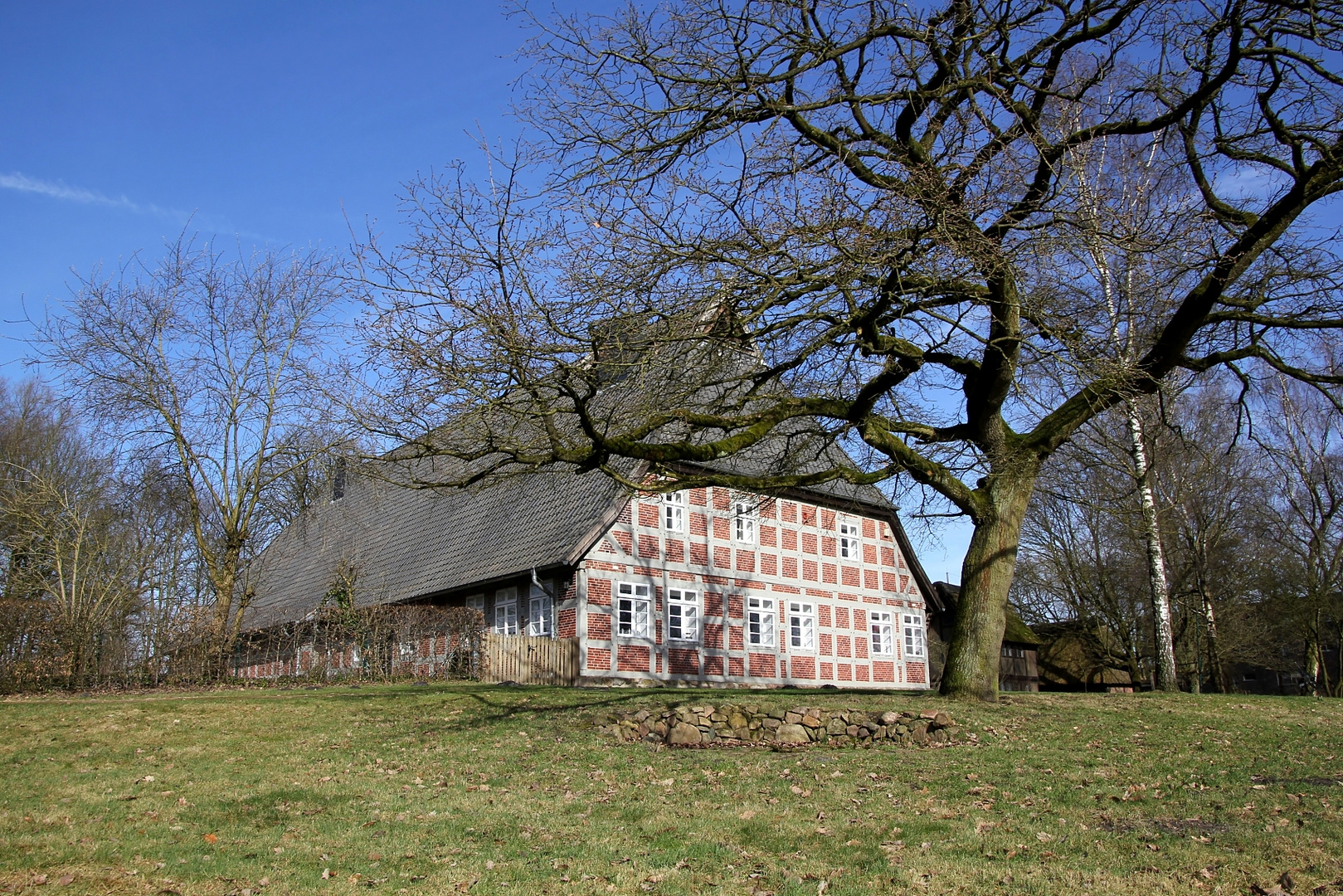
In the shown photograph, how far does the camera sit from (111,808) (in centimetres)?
839

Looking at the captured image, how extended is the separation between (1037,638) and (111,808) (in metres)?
27.0

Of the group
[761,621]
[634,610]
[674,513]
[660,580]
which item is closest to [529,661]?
[634,610]

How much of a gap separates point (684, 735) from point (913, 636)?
56.0 feet

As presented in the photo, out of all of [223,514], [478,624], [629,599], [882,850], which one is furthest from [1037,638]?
[882,850]

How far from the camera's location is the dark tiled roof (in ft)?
69.4

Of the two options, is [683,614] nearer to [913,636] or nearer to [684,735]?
[913,636]

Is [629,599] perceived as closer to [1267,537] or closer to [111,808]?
[111,808]

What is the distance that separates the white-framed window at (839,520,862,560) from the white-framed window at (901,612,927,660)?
100 inches

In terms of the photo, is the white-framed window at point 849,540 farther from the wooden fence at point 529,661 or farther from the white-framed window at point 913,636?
the wooden fence at point 529,661

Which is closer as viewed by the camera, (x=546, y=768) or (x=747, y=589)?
(x=546, y=768)

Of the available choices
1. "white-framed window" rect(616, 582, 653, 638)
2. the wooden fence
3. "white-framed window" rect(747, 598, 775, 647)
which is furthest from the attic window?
the wooden fence

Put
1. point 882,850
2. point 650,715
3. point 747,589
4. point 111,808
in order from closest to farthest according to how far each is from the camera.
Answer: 1. point 882,850
2. point 111,808
3. point 650,715
4. point 747,589

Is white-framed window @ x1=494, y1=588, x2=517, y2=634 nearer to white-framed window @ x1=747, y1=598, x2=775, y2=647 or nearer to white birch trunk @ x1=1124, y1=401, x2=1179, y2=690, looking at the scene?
white-framed window @ x1=747, y1=598, x2=775, y2=647

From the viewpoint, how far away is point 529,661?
1962 cm
